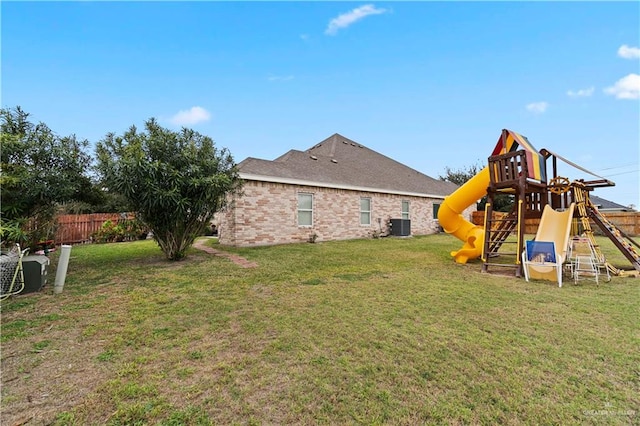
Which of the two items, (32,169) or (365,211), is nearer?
(32,169)

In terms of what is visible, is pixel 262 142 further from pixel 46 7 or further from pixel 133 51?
pixel 46 7

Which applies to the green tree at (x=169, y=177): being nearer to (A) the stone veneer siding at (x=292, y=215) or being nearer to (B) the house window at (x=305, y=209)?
(A) the stone veneer siding at (x=292, y=215)

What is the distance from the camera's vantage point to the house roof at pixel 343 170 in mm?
11859

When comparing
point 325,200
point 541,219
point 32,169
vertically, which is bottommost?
point 541,219

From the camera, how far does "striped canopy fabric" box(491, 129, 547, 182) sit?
24.0 ft

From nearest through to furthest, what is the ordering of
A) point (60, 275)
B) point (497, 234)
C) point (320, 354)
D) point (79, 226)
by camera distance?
point (320, 354)
point (60, 275)
point (497, 234)
point (79, 226)

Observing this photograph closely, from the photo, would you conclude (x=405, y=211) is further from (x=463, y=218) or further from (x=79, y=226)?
(x=79, y=226)

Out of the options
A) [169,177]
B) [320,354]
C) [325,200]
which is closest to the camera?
[320,354]

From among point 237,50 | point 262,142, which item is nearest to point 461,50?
point 237,50

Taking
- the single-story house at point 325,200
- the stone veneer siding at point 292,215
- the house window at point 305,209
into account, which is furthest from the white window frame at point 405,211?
the house window at point 305,209

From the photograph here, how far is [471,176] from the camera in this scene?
2970 centimetres

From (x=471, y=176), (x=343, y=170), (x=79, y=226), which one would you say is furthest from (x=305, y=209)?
(x=471, y=176)

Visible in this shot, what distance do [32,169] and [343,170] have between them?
12271 millimetres

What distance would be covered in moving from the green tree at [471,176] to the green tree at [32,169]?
26.8m
